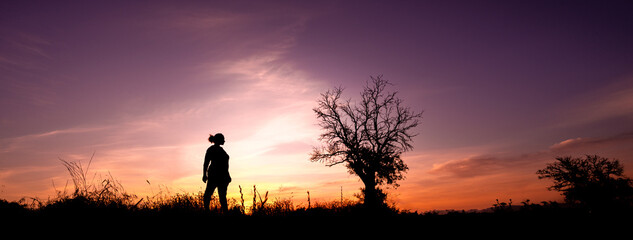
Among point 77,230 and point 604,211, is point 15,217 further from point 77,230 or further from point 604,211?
point 604,211

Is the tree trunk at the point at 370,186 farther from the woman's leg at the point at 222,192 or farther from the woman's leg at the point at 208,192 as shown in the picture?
the woman's leg at the point at 208,192

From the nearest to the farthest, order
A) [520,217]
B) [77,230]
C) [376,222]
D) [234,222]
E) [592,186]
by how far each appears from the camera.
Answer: [77,230] < [234,222] < [376,222] < [520,217] < [592,186]

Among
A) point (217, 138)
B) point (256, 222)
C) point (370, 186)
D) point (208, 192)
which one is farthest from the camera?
point (370, 186)

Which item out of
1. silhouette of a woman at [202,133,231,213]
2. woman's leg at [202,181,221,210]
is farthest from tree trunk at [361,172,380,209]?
woman's leg at [202,181,221,210]

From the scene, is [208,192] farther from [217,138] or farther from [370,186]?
[370,186]

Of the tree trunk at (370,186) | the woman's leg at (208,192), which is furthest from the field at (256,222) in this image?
the tree trunk at (370,186)

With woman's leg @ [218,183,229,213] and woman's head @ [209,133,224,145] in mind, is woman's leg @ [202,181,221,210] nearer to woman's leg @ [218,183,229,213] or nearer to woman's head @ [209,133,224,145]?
woman's leg @ [218,183,229,213]

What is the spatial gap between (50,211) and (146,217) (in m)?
2.05

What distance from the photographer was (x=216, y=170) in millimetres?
8594

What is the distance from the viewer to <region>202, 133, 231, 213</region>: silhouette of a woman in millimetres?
8289

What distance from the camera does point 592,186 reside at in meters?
26.6

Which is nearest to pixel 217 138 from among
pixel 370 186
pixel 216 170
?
pixel 216 170

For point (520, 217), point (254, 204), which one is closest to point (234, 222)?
point (254, 204)

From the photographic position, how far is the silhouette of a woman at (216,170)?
8.29 metres
